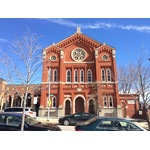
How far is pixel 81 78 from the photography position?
2909 centimetres

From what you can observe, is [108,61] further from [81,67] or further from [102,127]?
[102,127]

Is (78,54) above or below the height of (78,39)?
below

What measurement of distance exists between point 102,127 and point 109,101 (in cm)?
2175

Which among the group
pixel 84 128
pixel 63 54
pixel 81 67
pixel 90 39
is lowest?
pixel 84 128

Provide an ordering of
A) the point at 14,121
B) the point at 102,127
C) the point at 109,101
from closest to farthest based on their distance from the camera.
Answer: the point at 102,127 < the point at 14,121 < the point at 109,101

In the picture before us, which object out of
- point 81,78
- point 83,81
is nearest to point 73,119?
point 83,81

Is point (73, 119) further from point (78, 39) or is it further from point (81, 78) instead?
point (78, 39)

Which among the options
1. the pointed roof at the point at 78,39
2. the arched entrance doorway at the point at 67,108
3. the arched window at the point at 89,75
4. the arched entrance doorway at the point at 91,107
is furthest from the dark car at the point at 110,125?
the pointed roof at the point at 78,39

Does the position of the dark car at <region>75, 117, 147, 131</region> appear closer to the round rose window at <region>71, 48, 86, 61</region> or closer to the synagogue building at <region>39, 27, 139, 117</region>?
the synagogue building at <region>39, 27, 139, 117</region>

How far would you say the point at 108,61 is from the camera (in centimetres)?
2919

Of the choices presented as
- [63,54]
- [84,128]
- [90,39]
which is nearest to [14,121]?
[84,128]

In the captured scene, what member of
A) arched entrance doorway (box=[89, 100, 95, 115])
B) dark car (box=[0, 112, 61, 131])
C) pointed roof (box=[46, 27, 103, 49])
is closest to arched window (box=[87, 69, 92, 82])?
arched entrance doorway (box=[89, 100, 95, 115])

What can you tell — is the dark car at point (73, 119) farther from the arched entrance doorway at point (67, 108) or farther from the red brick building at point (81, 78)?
the arched entrance doorway at point (67, 108)

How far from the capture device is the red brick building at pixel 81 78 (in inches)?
1070
